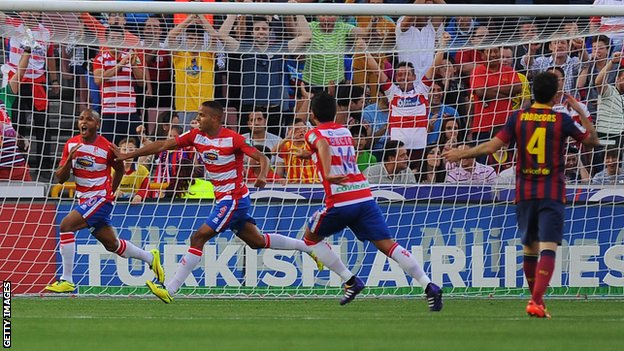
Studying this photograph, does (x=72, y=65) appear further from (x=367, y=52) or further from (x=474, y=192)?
(x=474, y=192)

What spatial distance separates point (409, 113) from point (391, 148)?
51cm

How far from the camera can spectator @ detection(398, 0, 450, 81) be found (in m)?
14.2

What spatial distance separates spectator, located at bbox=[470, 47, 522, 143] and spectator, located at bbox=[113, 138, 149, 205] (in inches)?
160

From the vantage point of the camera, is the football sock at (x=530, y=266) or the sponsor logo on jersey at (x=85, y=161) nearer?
the football sock at (x=530, y=266)

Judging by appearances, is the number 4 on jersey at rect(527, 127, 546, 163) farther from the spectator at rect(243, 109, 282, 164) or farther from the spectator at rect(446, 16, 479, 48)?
the spectator at rect(243, 109, 282, 164)

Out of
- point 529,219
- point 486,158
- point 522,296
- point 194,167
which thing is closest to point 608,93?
point 486,158

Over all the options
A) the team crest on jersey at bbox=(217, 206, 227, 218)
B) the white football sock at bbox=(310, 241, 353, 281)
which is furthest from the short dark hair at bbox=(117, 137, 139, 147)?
the white football sock at bbox=(310, 241, 353, 281)

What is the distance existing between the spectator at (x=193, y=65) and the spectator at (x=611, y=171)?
15.4 feet

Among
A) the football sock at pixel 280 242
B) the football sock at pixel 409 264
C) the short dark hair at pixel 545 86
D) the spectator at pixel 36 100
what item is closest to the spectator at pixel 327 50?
the football sock at pixel 280 242

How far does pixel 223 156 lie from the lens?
12883mm

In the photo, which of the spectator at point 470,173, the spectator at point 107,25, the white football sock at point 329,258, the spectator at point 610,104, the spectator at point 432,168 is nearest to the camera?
the white football sock at point 329,258

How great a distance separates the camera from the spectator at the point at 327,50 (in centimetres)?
1438

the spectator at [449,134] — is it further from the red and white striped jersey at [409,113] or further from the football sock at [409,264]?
the football sock at [409,264]

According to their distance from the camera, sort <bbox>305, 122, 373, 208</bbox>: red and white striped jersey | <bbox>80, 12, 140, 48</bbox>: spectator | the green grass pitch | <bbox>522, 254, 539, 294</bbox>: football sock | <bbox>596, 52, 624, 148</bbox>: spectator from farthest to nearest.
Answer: <bbox>596, 52, 624, 148</bbox>: spectator
<bbox>80, 12, 140, 48</bbox>: spectator
<bbox>305, 122, 373, 208</bbox>: red and white striped jersey
<bbox>522, 254, 539, 294</bbox>: football sock
the green grass pitch
